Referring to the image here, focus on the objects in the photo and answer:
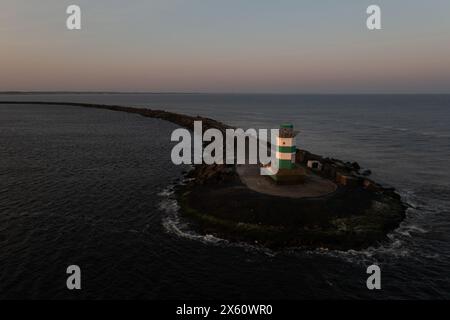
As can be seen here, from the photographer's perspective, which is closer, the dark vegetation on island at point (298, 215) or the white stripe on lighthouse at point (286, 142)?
the dark vegetation on island at point (298, 215)

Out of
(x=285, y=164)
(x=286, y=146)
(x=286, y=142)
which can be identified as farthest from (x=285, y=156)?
(x=286, y=142)

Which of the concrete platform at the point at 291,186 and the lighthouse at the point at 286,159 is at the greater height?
the lighthouse at the point at 286,159

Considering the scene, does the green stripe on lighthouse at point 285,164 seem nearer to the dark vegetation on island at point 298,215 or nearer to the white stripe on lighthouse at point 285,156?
the white stripe on lighthouse at point 285,156

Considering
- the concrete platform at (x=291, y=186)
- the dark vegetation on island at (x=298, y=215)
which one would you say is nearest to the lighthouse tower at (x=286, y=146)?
the concrete platform at (x=291, y=186)

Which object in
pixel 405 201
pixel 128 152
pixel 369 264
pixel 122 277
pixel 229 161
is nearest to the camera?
pixel 122 277

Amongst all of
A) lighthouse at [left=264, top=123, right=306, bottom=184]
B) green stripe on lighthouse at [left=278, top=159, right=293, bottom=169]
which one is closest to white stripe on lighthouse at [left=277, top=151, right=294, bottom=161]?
lighthouse at [left=264, top=123, right=306, bottom=184]
